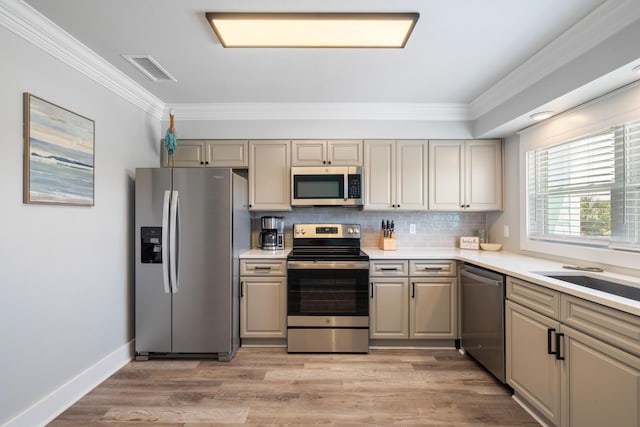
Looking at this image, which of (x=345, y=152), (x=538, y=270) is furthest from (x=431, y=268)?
(x=345, y=152)

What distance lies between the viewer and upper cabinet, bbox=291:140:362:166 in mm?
3295

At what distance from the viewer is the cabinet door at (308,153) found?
10.8 ft

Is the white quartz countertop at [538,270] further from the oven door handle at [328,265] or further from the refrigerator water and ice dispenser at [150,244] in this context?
the refrigerator water and ice dispenser at [150,244]

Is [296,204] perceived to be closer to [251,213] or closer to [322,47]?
[251,213]

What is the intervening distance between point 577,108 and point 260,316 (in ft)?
10.4

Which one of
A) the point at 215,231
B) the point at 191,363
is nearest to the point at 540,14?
the point at 215,231

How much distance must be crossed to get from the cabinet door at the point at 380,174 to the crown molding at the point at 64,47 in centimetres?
232

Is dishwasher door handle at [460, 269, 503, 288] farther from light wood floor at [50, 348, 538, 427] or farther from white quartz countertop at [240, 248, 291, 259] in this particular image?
white quartz countertop at [240, 248, 291, 259]

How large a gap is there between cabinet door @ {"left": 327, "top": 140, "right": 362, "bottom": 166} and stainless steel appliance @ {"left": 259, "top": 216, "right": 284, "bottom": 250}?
0.90m

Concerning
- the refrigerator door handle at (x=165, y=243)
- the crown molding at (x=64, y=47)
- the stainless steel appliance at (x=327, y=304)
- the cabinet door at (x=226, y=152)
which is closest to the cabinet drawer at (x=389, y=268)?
the stainless steel appliance at (x=327, y=304)

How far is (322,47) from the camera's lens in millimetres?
2047

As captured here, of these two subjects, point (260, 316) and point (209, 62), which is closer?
point (209, 62)

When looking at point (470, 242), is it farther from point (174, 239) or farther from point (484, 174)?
point (174, 239)

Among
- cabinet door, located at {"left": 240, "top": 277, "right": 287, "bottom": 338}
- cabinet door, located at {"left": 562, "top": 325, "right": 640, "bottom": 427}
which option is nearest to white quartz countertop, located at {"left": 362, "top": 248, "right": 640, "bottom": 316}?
cabinet door, located at {"left": 562, "top": 325, "right": 640, "bottom": 427}
